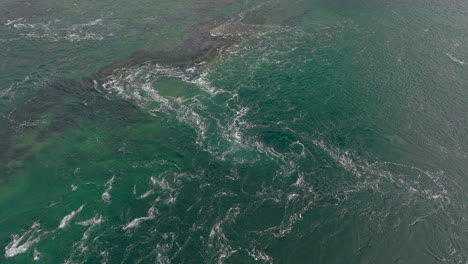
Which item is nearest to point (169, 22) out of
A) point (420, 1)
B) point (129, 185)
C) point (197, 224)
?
point (129, 185)

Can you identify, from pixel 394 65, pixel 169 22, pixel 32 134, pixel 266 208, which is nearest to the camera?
pixel 266 208

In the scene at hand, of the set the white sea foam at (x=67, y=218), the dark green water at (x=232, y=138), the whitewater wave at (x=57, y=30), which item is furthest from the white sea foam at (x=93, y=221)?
→ the whitewater wave at (x=57, y=30)

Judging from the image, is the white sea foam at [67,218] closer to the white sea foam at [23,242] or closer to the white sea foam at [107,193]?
the white sea foam at [23,242]

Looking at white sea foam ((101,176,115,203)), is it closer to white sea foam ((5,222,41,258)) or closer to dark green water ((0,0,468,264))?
dark green water ((0,0,468,264))

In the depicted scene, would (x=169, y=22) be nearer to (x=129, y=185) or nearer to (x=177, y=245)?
(x=129, y=185)

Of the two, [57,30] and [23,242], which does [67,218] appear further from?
[57,30]
